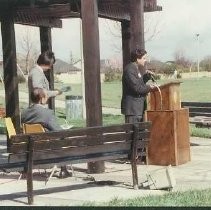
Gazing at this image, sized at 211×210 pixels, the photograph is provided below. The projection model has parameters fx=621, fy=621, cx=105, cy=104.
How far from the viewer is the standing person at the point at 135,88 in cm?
964

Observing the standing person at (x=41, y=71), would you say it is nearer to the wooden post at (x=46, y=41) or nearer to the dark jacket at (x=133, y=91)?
the dark jacket at (x=133, y=91)

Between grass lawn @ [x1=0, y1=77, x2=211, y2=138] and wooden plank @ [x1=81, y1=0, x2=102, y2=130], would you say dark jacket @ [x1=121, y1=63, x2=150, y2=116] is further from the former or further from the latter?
grass lawn @ [x1=0, y1=77, x2=211, y2=138]

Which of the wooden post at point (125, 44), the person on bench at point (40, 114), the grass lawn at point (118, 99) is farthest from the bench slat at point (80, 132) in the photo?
the grass lawn at point (118, 99)

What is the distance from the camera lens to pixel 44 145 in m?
7.14

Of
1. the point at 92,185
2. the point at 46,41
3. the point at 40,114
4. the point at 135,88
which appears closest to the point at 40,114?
the point at 40,114

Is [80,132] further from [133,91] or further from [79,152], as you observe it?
[133,91]

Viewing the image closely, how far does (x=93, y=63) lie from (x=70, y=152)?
86.6 inches

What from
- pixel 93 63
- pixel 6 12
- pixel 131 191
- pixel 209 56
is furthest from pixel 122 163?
pixel 209 56

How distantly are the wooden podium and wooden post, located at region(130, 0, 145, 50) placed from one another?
0.90 m

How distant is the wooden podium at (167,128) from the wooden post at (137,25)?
0.90m

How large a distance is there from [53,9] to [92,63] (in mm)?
3613

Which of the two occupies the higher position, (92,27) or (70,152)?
(92,27)

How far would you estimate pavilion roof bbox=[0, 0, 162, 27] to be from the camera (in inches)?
472

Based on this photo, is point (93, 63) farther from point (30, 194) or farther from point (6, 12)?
point (6, 12)
